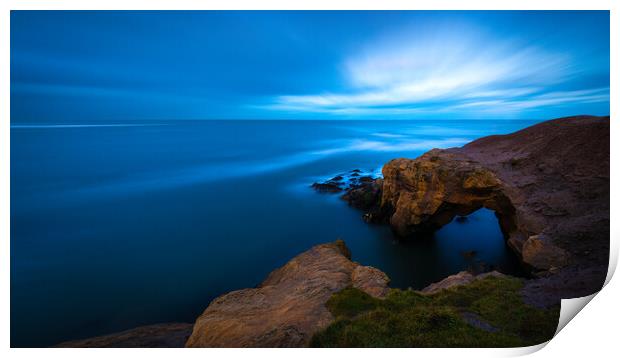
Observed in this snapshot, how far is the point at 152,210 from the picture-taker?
76.3 feet

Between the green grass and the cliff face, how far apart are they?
8.80 feet

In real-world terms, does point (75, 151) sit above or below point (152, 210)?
above

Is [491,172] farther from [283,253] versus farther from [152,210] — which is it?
[152,210]

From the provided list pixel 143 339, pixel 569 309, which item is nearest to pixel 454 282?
pixel 569 309

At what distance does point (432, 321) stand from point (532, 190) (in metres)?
10.3

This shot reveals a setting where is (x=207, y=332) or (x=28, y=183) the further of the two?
(x=28, y=183)

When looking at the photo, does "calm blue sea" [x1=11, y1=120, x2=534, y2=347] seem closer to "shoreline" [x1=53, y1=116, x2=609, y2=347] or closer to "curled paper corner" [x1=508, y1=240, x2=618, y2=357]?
"shoreline" [x1=53, y1=116, x2=609, y2=347]

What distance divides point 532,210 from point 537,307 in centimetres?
619

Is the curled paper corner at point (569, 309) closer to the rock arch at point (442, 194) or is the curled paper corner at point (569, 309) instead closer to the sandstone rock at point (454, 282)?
the sandstone rock at point (454, 282)

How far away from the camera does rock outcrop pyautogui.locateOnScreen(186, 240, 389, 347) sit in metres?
7.23

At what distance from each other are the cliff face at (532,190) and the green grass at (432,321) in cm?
268

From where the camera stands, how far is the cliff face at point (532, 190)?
10.2 m
